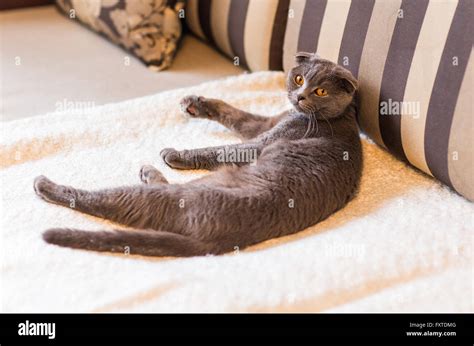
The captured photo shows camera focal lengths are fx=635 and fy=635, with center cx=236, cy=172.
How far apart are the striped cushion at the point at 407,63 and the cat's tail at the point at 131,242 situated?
1.80ft

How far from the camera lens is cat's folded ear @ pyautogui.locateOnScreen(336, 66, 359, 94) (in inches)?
58.0

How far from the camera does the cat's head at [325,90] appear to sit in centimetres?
149

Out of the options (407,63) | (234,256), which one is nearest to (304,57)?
(407,63)

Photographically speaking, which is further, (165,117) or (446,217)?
(165,117)

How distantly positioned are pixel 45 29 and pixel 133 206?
1.10 meters

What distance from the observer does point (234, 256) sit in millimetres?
1237

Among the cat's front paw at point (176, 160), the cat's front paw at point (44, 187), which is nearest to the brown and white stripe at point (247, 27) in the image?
the cat's front paw at point (176, 160)

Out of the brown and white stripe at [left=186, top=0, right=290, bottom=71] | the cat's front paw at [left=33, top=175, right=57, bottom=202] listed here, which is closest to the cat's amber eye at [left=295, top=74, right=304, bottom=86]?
the brown and white stripe at [left=186, top=0, right=290, bottom=71]

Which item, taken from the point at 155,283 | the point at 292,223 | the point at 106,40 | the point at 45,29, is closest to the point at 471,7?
the point at 292,223

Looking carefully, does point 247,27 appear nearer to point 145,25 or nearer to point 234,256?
point 145,25

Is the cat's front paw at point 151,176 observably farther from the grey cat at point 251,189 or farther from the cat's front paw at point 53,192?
the cat's front paw at point 53,192

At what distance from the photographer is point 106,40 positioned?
2096 millimetres

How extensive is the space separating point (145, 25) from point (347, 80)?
29.6 inches
